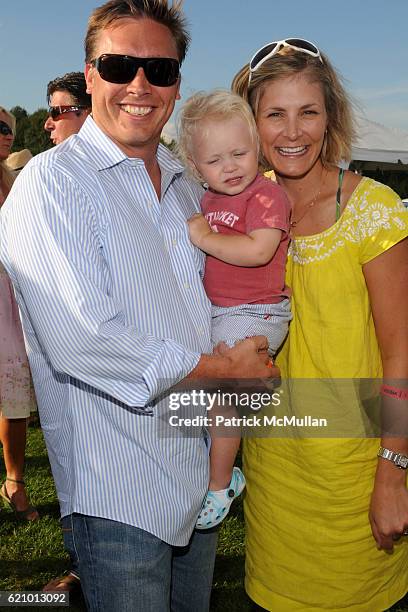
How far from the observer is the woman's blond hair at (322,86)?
2.57 m

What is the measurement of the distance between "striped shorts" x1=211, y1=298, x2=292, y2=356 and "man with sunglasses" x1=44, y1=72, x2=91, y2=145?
2838 mm

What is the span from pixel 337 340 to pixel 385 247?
0.36m

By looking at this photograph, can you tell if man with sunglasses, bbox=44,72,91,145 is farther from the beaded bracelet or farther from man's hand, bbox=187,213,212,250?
the beaded bracelet

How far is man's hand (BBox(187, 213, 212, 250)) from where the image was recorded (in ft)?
7.94

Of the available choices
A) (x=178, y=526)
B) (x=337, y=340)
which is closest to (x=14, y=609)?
(x=178, y=526)

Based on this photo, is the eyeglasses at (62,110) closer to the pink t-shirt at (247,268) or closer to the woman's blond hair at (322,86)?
the woman's blond hair at (322,86)

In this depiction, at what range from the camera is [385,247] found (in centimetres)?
239

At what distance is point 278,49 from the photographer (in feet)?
8.56

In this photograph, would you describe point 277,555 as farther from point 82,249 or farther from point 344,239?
point 82,249

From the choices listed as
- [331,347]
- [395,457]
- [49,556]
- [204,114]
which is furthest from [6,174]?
[395,457]

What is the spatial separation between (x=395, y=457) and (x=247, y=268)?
86 centimetres

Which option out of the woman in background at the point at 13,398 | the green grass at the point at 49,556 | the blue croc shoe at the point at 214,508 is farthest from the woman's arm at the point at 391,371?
the woman in background at the point at 13,398

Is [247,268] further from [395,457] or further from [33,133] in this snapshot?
[33,133]

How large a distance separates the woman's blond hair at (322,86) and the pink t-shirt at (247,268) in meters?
0.27
